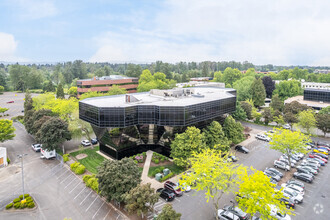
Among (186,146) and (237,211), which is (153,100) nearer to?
(186,146)

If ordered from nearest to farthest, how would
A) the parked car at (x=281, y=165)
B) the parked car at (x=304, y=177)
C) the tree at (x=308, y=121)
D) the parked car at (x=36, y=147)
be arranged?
the parked car at (x=304, y=177) → the parked car at (x=281, y=165) → the parked car at (x=36, y=147) → the tree at (x=308, y=121)

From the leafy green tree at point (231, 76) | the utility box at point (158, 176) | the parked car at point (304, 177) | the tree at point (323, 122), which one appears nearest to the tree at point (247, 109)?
the tree at point (323, 122)

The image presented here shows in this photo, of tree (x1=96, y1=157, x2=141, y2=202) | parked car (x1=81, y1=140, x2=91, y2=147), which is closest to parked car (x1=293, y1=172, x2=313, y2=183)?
tree (x1=96, y1=157, x2=141, y2=202)

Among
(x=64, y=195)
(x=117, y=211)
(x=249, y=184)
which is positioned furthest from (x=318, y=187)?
(x=64, y=195)

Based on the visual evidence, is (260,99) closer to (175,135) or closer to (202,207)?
(175,135)

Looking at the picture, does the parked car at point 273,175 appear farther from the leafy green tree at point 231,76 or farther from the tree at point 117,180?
the leafy green tree at point 231,76
